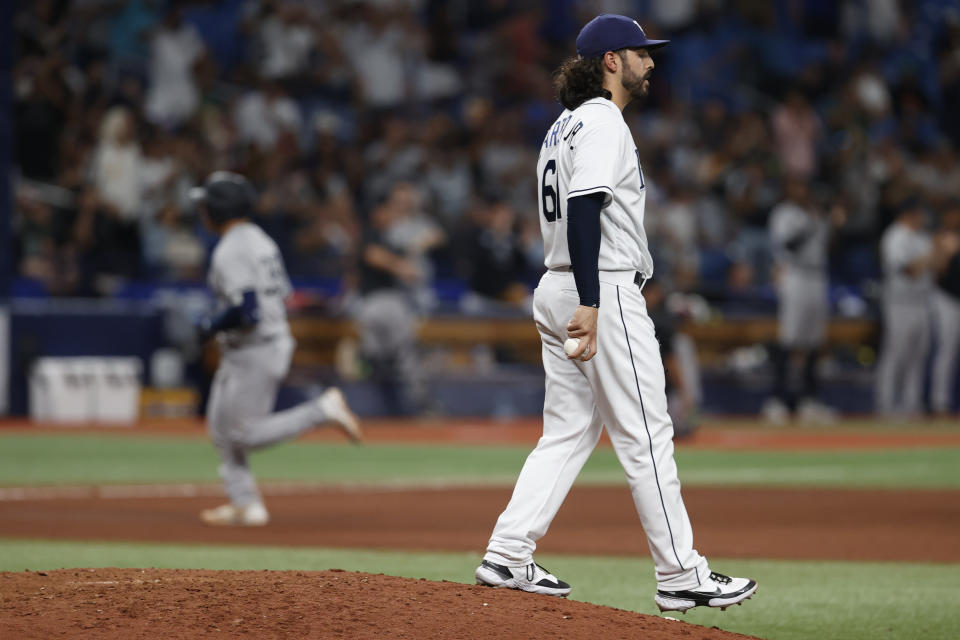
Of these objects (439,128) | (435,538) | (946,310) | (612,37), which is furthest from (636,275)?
(946,310)

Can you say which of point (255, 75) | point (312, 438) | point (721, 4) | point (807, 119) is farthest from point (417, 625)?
point (721, 4)

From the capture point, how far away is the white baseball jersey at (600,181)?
5.17 meters

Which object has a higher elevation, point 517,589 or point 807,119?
point 807,119

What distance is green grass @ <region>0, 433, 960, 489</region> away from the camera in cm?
1254

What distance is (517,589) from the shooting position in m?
5.30

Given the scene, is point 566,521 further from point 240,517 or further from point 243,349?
point 243,349

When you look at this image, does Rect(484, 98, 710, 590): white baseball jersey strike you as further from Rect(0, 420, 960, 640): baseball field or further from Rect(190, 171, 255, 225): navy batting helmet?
Rect(190, 171, 255, 225): navy batting helmet

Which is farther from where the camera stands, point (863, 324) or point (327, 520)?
point (863, 324)

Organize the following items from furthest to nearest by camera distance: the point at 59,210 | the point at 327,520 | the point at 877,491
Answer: the point at 59,210
the point at 877,491
the point at 327,520

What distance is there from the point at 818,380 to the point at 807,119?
4956 mm

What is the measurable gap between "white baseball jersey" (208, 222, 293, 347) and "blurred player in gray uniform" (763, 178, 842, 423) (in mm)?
10548

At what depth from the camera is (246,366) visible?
9234mm

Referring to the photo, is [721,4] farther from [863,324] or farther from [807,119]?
[863,324]

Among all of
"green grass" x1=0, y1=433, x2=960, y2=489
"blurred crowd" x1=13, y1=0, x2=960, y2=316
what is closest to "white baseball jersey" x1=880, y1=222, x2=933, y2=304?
"blurred crowd" x1=13, y1=0, x2=960, y2=316
